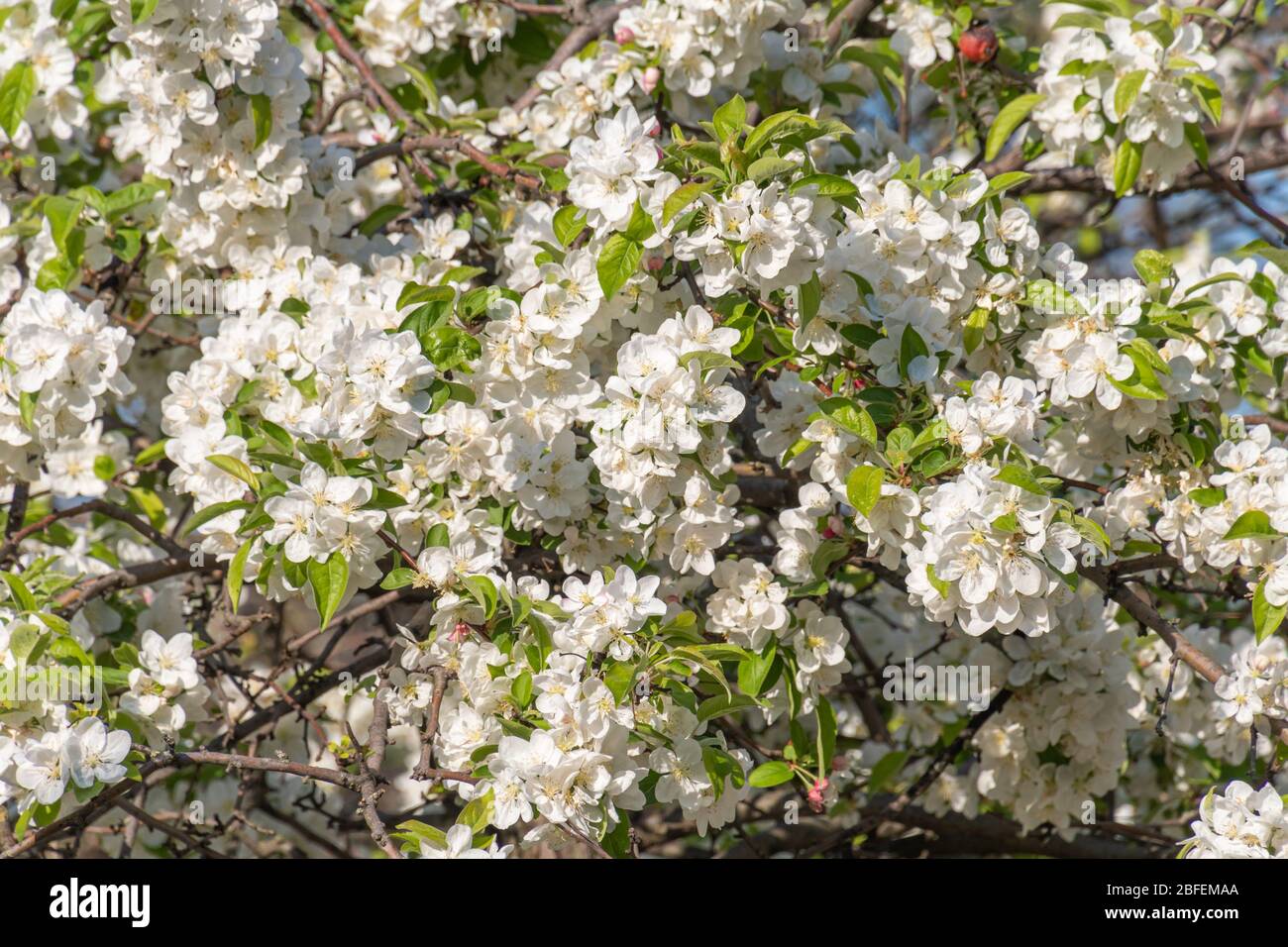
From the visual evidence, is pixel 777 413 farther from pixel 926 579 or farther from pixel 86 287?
pixel 86 287

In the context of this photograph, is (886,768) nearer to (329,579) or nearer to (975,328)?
(975,328)

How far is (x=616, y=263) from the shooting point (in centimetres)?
202

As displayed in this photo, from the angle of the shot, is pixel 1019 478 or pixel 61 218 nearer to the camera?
pixel 1019 478

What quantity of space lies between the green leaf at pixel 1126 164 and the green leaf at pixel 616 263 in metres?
1.11

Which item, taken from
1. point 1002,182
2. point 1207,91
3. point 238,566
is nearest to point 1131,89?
point 1207,91

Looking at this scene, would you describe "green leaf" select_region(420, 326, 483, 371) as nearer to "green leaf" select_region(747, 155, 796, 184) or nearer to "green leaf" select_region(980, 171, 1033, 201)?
"green leaf" select_region(747, 155, 796, 184)

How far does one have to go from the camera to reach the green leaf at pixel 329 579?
1916 mm

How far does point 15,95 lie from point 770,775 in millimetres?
2069

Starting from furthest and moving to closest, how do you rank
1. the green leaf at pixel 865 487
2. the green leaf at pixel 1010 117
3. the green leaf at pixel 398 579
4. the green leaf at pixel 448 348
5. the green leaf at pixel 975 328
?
1. the green leaf at pixel 1010 117
2. the green leaf at pixel 975 328
3. the green leaf at pixel 448 348
4. the green leaf at pixel 398 579
5. the green leaf at pixel 865 487

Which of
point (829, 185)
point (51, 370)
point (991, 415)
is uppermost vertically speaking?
point (829, 185)

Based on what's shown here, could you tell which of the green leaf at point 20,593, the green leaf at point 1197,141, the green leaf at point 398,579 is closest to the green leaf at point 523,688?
the green leaf at point 398,579

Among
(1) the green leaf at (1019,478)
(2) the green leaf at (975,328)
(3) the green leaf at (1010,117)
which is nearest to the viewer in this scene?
(1) the green leaf at (1019,478)

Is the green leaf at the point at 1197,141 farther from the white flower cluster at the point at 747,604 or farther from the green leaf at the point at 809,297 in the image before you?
the white flower cluster at the point at 747,604
